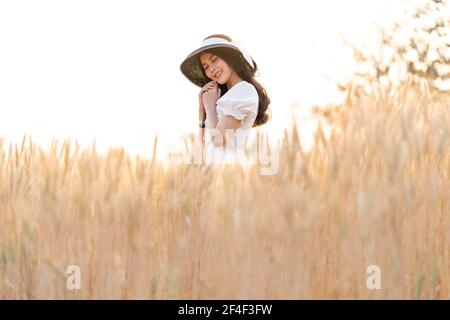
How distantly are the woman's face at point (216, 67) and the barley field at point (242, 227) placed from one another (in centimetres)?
171

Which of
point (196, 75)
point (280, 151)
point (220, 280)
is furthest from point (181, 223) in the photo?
point (196, 75)

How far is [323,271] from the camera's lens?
6.75ft

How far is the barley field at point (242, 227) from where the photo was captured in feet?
6.60

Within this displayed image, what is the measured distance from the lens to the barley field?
2.01 metres

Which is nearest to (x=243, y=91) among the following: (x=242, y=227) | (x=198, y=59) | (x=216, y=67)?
(x=216, y=67)

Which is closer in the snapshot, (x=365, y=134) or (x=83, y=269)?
(x=83, y=269)

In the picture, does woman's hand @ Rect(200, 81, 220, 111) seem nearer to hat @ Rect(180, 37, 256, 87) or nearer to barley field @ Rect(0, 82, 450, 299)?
hat @ Rect(180, 37, 256, 87)

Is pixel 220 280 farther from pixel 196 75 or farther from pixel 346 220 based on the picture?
pixel 196 75

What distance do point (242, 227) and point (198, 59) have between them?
2.17 m

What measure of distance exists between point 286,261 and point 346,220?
22cm

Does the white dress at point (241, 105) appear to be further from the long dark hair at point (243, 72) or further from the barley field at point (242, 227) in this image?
the barley field at point (242, 227)

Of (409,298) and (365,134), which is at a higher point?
(365,134)

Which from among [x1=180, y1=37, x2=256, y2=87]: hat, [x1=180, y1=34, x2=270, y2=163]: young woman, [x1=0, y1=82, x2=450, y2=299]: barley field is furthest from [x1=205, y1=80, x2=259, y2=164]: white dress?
[x1=0, y1=82, x2=450, y2=299]: barley field

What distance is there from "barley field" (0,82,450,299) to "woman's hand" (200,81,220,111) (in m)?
1.62
